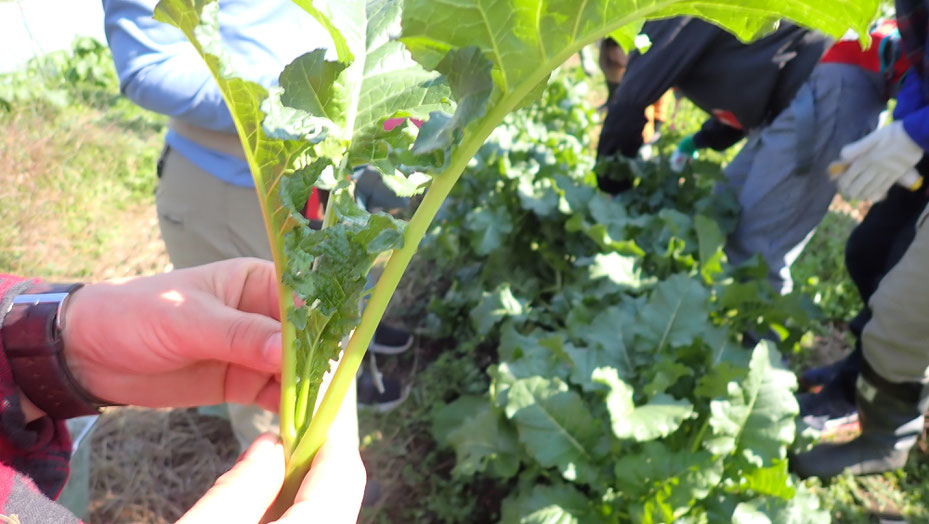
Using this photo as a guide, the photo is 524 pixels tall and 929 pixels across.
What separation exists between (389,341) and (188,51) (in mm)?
1680

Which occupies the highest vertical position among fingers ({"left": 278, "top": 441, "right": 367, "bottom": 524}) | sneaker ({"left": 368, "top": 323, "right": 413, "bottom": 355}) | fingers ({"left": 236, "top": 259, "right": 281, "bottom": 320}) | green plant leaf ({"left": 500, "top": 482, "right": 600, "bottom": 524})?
fingers ({"left": 236, "top": 259, "right": 281, "bottom": 320})

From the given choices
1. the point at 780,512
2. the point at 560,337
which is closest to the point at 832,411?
the point at 780,512

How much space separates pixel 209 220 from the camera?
1913 millimetres

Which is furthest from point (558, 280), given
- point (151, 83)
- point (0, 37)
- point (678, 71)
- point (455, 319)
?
point (0, 37)

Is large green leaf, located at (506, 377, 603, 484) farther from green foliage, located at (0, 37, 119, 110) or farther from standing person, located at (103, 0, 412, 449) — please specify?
green foliage, located at (0, 37, 119, 110)

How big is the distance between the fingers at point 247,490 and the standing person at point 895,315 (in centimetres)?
203

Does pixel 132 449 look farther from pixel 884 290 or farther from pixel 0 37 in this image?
pixel 0 37

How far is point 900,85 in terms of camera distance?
233 cm

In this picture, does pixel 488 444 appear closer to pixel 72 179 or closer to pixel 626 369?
pixel 626 369

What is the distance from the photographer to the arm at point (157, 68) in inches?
64.8

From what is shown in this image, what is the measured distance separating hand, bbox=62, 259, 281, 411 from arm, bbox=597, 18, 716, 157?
1.82 meters

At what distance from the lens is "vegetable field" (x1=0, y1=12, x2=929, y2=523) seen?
181cm

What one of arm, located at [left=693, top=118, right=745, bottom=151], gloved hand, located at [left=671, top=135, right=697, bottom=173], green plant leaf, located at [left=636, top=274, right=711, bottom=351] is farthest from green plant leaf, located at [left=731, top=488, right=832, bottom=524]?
gloved hand, located at [left=671, top=135, right=697, bottom=173]

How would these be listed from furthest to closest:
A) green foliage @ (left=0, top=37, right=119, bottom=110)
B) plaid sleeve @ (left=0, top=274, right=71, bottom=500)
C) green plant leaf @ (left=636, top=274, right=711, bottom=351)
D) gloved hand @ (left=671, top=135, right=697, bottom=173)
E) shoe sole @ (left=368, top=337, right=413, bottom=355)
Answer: green foliage @ (left=0, top=37, right=119, bottom=110) → gloved hand @ (left=671, top=135, right=697, bottom=173) → shoe sole @ (left=368, top=337, right=413, bottom=355) → green plant leaf @ (left=636, top=274, right=711, bottom=351) → plaid sleeve @ (left=0, top=274, right=71, bottom=500)
